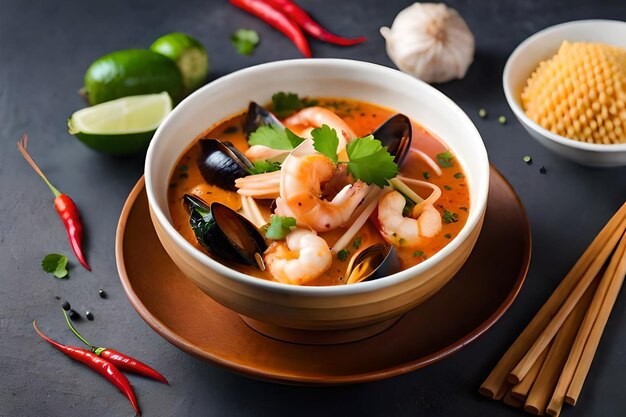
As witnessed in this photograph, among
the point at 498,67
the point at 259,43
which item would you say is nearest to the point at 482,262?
the point at 498,67

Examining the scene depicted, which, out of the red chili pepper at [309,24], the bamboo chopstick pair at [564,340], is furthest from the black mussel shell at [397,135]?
the red chili pepper at [309,24]

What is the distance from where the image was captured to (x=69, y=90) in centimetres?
421

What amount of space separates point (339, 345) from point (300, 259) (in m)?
0.34

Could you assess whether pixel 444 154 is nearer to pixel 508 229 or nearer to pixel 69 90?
pixel 508 229

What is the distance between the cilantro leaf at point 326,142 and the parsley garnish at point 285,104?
56 cm

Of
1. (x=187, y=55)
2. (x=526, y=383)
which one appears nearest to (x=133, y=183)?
(x=187, y=55)

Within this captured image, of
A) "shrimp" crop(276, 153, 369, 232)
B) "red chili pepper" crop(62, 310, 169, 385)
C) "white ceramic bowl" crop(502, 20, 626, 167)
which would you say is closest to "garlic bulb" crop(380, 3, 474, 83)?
"white ceramic bowl" crop(502, 20, 626, 167)

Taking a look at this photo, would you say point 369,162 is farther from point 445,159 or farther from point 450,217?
point 445,159

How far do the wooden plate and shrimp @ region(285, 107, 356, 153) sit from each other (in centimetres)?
62

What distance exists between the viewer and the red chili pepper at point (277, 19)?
14.5 ft

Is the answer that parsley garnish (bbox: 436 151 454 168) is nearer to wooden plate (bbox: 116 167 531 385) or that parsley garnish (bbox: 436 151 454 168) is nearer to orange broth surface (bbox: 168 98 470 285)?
orange broth surface (bbox: 168 98 470 285)

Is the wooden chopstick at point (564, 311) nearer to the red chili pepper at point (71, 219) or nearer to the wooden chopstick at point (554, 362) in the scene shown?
the wooden chopstick at point (554, 362)

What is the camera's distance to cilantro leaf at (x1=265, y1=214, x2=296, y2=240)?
8.87 ft

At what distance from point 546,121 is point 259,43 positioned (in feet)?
5.15
